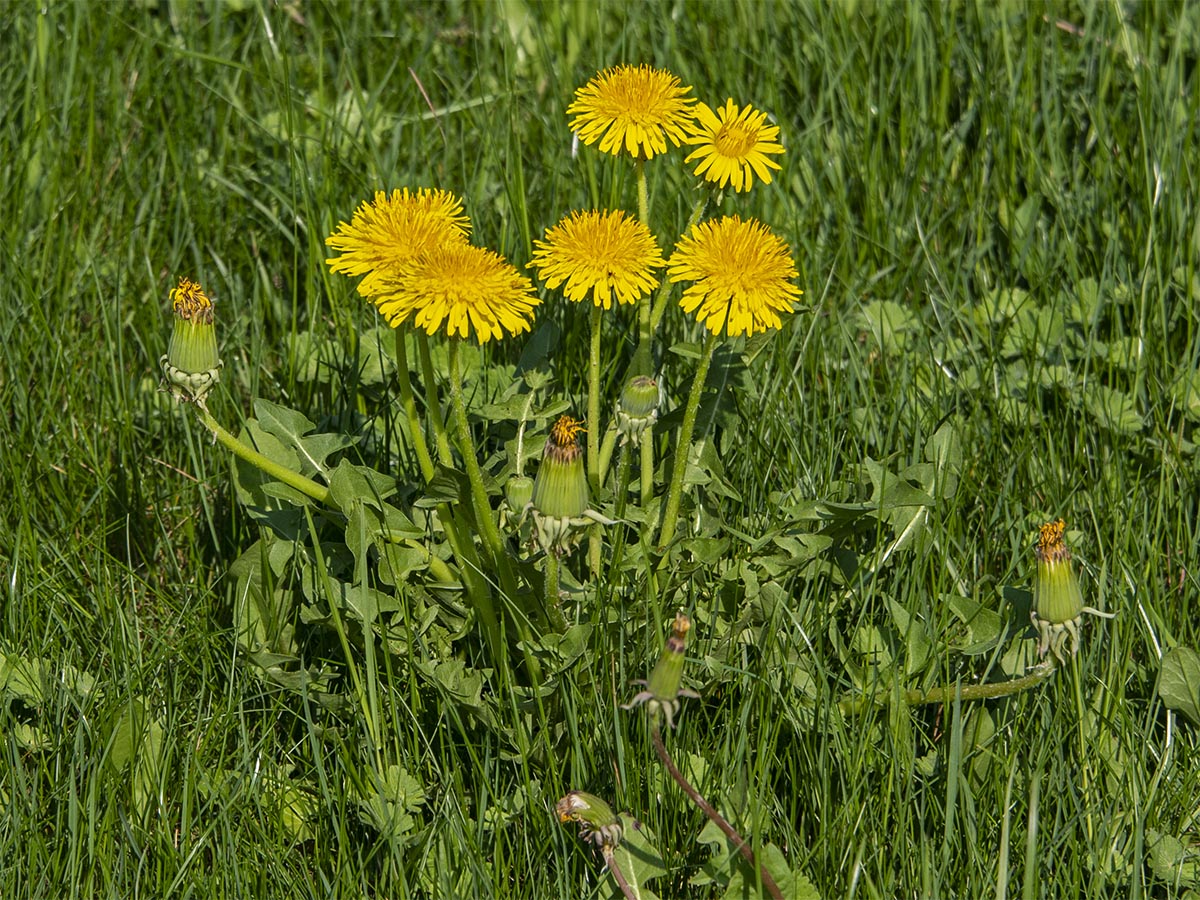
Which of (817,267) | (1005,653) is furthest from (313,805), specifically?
(817,267)

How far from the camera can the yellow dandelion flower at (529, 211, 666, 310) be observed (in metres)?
1.86

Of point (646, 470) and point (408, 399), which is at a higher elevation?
point (408, 399)

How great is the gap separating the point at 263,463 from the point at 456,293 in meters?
0.41

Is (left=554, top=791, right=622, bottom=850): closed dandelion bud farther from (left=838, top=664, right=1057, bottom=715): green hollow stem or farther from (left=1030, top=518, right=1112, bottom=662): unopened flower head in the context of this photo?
(left=1030, top=518, right=1112, bottom=662): unopened flower head

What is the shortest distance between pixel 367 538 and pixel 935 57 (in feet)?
6.94

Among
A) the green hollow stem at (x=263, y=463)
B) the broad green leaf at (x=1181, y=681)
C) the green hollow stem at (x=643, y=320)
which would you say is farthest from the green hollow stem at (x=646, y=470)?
the broad green leaf at (x=1181, y=681)

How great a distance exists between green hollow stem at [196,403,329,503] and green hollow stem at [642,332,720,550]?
1.57 feet

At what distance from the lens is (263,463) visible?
6.46ft

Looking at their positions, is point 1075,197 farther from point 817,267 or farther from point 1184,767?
point 1184,767

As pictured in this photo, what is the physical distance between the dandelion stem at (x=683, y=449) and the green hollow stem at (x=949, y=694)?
1.17 ft

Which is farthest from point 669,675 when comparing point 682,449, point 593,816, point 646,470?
point 646,470

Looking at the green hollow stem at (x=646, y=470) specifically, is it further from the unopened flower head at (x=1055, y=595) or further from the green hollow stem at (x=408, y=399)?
the unopened flower head at (x=1055, y=595)

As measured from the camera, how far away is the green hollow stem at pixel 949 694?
6.37ft

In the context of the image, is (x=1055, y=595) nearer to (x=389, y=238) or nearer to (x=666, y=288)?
(x=666, y=288)
